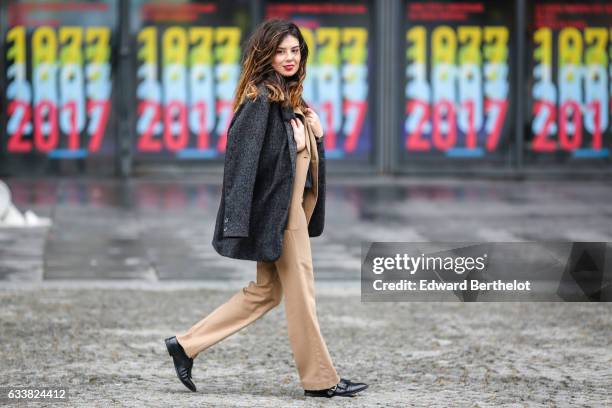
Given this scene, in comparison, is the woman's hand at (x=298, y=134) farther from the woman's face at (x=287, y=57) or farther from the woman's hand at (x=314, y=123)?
the woman's face at (x=287, y=57)

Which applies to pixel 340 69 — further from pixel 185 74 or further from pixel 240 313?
pixel 240 313

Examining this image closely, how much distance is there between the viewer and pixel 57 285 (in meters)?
10.1

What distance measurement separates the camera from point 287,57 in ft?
20.7

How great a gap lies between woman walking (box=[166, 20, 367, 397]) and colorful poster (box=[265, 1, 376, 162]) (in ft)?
39.5

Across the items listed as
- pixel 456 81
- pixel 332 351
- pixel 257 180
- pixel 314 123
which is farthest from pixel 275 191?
pixel 456 81

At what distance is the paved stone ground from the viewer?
6699 mm

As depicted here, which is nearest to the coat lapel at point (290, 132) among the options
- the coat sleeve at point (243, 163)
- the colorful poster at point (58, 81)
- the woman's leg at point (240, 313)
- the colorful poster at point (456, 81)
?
the coat sleeve at point (243, 163)

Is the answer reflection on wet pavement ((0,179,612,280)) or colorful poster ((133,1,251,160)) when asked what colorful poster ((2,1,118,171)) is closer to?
colorful poster ((133,1,251,160))

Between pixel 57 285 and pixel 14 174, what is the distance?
330 inches

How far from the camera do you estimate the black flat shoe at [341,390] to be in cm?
639

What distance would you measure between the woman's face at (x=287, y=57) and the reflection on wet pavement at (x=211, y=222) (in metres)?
4.43

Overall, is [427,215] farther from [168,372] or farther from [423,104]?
[168,372]

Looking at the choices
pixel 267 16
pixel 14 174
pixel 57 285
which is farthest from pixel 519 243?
pixel 14 174

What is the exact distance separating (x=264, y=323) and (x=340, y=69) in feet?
33.9
